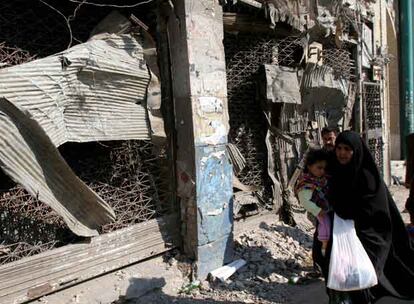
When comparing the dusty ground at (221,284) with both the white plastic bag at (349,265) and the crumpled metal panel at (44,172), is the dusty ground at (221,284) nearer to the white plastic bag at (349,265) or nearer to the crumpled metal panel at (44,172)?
the crumpled metal panel at (44,172)

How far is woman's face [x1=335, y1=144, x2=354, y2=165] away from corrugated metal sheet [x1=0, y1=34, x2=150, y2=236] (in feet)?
5.98

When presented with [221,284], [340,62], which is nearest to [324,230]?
[221,284]

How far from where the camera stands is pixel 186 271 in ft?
13.7

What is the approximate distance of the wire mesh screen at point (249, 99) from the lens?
17.7 feet

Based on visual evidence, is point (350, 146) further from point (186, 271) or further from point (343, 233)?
point (186, 271)

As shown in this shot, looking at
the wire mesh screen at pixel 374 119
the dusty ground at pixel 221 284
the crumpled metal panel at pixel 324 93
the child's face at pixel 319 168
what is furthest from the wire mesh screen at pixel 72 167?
the wire mesh screen at pixel 374 119

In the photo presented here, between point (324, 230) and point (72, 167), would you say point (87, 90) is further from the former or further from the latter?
point (324, 230)

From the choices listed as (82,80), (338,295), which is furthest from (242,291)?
(82,80)

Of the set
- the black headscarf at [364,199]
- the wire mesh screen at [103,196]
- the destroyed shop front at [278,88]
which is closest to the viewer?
the black headscarf at [364,199]

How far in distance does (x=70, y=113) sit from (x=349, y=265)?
2.39 metres

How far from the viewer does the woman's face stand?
2.92 metres

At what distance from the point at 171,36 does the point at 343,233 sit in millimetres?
2501

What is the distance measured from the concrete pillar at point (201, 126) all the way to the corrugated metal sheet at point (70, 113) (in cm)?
41

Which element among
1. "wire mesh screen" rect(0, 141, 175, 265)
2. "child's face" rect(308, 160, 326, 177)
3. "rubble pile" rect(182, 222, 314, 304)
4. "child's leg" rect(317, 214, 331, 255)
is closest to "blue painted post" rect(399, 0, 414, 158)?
"rubble pile" rect(182, 222, 314, 304)
